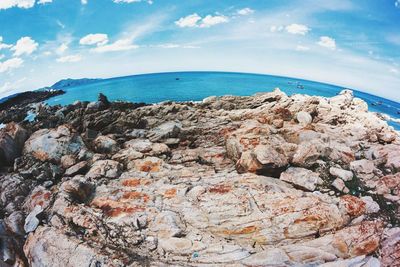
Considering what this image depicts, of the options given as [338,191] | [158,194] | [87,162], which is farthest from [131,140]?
[338,191]

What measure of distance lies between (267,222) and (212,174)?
15.7ft

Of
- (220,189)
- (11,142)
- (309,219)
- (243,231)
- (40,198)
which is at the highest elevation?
(11,142)

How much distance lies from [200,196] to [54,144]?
11344 mm

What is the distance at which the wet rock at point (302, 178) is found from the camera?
1435 cm

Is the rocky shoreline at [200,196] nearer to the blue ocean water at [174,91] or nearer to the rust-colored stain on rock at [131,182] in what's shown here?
the rust-colored stain on rock at [131,182]

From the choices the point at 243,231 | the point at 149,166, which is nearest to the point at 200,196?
the point at 243,231

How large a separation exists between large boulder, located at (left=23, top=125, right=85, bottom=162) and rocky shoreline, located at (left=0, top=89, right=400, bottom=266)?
0.27 ft

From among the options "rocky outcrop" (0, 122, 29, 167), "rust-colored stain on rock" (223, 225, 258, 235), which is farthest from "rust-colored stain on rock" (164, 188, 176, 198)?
"rocky outcrop" (0, 122, 29, 167)

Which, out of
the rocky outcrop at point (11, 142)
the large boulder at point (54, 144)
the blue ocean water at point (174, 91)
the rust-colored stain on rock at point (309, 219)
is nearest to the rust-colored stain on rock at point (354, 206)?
the rust-colored stain on rock at point (309, 219)

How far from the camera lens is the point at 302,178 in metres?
14.8

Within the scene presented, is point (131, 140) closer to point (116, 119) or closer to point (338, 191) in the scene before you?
point (116, 119)

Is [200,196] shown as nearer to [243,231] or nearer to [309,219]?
[243,231]

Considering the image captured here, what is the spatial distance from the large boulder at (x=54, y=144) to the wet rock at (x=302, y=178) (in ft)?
45.0

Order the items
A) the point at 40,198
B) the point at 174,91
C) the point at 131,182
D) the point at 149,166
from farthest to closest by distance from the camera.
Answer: the point at 174,91 → the point at 149,166 → the point at 131,182 → the point at 40,198
